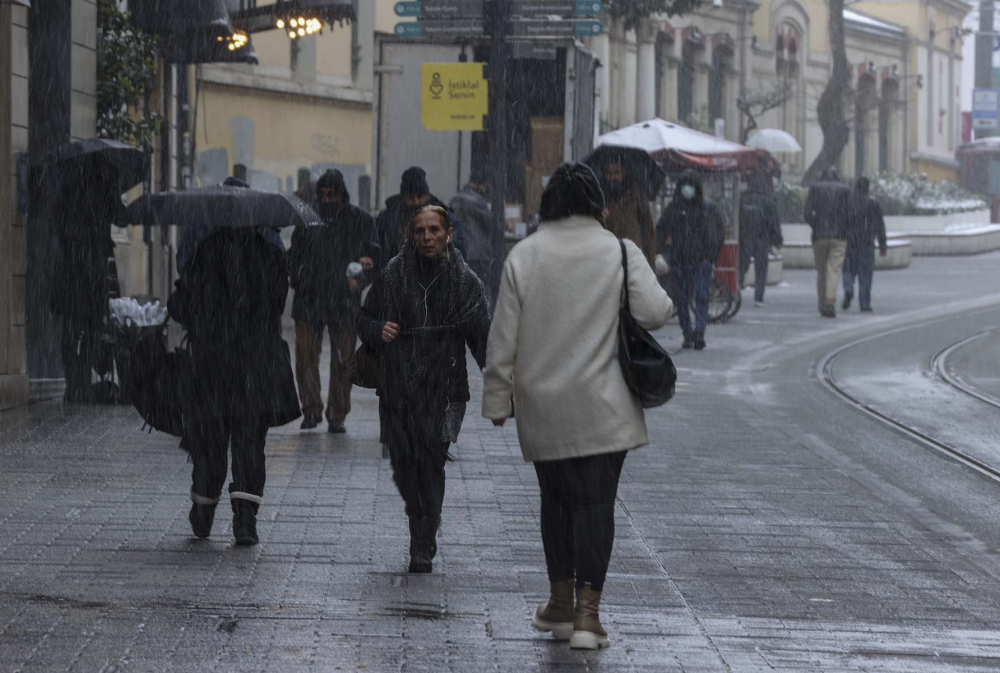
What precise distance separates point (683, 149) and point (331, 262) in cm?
1451

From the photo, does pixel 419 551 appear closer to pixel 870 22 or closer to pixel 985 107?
pixel 870 22

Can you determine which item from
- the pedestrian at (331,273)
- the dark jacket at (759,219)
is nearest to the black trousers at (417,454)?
the pedestrian at (331,273)

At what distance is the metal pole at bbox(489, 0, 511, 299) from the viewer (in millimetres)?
16062

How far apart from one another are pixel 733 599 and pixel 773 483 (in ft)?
10.0

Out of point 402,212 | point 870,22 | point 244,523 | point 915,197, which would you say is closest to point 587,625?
point 244,523

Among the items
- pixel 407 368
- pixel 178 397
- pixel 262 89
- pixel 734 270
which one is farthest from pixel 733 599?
pixel 262 89

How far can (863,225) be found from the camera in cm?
2341

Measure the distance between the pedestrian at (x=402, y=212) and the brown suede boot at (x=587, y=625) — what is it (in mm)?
3770

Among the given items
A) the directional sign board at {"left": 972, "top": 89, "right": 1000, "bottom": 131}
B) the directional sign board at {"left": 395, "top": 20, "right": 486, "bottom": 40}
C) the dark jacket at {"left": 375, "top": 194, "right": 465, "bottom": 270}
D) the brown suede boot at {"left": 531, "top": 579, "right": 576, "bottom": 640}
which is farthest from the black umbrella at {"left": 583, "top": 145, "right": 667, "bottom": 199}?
the directional sign board at {"left": 972, "top": 89, "right": 1000, "bottom": 131}

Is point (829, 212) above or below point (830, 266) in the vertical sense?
above

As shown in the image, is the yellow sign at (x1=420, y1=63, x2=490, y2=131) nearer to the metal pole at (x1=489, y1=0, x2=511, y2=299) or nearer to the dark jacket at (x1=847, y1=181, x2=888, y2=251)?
the metal pole at (x1=489, y1=0, x2=511, y2=299)

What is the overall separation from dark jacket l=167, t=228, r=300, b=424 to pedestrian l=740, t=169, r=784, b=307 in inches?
746

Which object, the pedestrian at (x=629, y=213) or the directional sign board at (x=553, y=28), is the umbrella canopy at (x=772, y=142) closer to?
the directional sign board at (x=553, y=28)

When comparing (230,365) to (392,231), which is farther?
(392,231)
